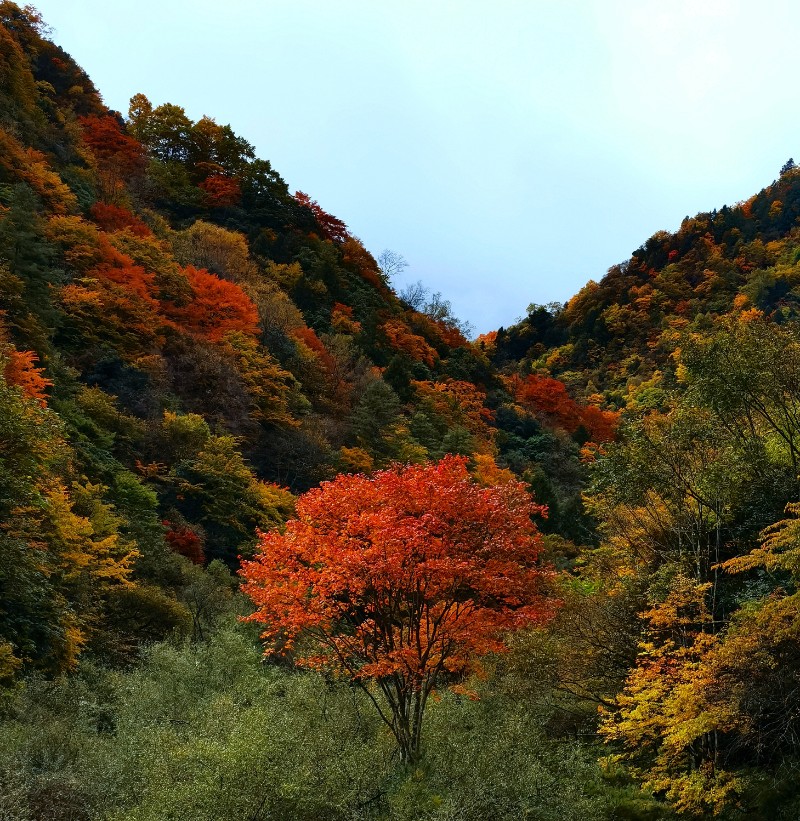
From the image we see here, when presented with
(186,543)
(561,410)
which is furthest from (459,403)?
(186,543)

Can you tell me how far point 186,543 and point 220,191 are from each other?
46977mm

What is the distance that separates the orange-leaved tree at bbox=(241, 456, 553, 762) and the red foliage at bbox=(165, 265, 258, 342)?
1154 inches

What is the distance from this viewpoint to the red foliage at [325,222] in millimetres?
74312

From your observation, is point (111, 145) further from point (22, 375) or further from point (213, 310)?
point (22, 375)

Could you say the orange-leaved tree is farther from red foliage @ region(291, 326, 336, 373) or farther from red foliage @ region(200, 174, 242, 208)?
red foliage @ region(200, 174, 242, 208)

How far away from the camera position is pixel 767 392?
1517 cm

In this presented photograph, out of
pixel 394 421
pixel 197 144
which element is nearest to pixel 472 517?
pixel 394 421

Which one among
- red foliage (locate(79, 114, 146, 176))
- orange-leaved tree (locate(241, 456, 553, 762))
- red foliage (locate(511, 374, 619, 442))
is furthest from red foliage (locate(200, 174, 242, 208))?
orange-leaved tree (locate(241, 456, 553, 762))

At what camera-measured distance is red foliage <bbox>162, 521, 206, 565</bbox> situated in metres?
29.6

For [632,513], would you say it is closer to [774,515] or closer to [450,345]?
[774,515]

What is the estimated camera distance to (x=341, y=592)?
15109mm

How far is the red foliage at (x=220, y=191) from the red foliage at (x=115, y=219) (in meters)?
18.2

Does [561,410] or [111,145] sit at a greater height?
[111,145]

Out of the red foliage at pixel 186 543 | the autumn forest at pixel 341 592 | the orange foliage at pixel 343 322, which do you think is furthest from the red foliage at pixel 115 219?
the red foliage at pixel 186 543
